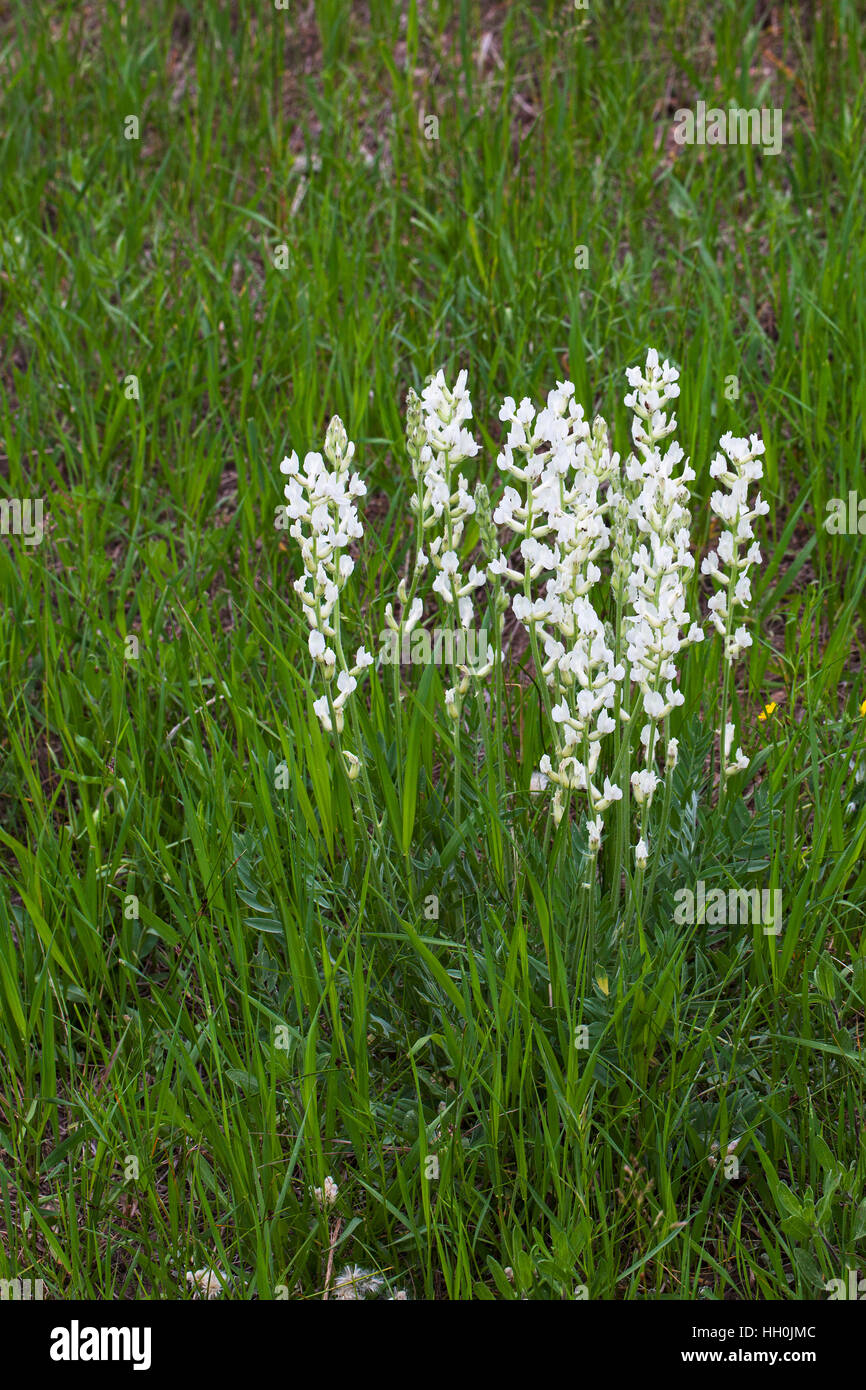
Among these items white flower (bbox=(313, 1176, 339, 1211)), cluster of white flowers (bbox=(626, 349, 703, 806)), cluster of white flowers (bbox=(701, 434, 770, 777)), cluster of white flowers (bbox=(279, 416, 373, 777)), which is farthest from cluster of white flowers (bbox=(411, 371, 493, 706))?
white flower (bbox=(313, 1176, 339, 1211))

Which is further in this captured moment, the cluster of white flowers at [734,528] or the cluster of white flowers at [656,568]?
the cluster of white flowers at [734,528]

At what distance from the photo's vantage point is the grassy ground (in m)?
2.01

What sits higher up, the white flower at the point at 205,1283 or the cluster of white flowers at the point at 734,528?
the cluster of white flowers at the point at 734,528

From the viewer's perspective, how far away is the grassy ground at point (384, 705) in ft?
6.59

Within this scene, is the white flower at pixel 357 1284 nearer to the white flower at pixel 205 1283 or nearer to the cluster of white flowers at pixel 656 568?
the white flower at pixel 205 1283

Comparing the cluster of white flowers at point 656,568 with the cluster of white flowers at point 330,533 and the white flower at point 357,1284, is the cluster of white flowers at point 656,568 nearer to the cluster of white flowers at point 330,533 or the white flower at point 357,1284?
the cluster of white flowers at point 330,533

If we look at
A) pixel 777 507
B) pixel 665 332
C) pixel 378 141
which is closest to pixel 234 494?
pixel 665 332

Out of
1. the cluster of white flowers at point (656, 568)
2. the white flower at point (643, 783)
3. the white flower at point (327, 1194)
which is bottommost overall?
the white flower at point (327, 1194)

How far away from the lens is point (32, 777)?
2650 millimetres

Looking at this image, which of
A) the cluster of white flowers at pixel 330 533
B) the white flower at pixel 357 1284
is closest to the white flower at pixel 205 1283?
the white flower at pixel 357 1284

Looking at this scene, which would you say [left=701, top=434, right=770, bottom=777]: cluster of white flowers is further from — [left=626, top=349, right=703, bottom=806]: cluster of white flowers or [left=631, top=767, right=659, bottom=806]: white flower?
[left=631, top=767, right=659, bottom=806]: white flower

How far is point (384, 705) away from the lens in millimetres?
2529
